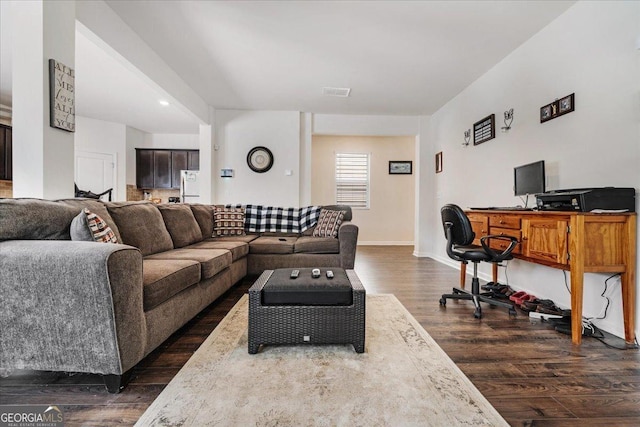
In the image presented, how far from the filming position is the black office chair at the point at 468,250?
252 cm

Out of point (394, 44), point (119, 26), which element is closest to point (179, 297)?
point (119, 26)

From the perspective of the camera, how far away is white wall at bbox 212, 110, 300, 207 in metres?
5.60

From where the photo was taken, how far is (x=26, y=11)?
1.98 m

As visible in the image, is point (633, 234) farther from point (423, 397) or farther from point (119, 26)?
point (119, 26)

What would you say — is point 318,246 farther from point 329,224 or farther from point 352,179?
point 352,179

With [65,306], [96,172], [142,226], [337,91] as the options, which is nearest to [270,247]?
[142,226]

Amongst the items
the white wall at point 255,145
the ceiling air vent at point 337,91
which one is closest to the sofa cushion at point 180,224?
the white wall at point 255,145

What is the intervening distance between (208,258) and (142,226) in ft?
2.17

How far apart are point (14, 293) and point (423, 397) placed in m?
1.82

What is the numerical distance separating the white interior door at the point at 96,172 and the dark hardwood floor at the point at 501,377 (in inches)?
225

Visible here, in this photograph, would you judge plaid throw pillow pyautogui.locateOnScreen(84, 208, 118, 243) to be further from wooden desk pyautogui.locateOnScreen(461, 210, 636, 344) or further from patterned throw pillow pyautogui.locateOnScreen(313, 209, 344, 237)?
wooden desk pyautogui.locateOnScreen(461, 210, 636, 344)

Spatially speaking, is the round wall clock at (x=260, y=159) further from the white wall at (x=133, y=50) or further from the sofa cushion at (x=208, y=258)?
the sofa cushion at (x=208, y=258)

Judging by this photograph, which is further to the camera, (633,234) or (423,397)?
(633,234)

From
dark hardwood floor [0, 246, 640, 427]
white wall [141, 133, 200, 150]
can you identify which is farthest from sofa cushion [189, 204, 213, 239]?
white wall [141, 133, 200, 150]
